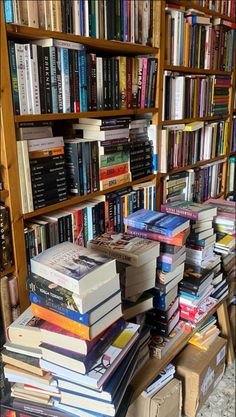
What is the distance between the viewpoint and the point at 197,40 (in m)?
1.92

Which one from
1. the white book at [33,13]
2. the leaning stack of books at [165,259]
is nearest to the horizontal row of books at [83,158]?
the leaning stack of books at [165,259]

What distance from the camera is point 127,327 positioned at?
1.16m

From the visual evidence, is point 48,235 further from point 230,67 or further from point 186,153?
point 230,67

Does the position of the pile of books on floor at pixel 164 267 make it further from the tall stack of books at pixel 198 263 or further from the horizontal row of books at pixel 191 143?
the horizontal row of books at pixel 191 143

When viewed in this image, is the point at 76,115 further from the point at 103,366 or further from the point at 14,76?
the point at 103,366

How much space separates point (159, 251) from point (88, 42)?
82cm

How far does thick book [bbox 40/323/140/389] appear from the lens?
3.28 ft

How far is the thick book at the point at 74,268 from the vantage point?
965 millimetres

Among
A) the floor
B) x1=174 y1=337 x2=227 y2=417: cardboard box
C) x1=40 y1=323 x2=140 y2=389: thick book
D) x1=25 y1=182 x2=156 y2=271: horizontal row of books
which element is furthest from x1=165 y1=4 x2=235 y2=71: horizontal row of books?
the floor

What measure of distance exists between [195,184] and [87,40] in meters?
1.13

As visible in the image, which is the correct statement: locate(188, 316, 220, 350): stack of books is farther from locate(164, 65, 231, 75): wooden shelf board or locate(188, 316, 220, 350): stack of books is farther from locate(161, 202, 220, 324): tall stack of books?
locate(164, 65, 231, 75): wooden shelf board

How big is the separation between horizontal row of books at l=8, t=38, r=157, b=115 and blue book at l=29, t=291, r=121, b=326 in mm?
563

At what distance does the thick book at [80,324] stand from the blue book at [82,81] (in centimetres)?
71

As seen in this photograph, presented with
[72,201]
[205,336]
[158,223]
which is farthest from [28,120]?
[205,336]
